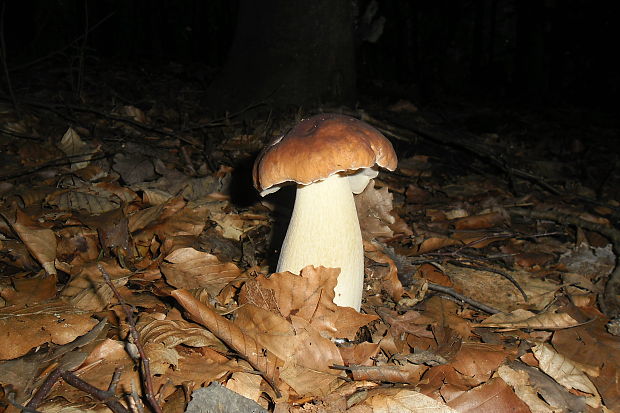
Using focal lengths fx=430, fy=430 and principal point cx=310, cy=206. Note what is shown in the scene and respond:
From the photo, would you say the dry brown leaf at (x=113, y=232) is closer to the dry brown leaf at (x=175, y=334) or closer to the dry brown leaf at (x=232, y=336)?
the dry brown leaf at (x=175, y=334)

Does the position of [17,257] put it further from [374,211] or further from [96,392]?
[374,211]

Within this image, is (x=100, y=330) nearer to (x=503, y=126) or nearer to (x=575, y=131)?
(x=503, y=126)

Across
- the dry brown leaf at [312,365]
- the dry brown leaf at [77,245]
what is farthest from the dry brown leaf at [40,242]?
the dry brown leaf at [312,365]

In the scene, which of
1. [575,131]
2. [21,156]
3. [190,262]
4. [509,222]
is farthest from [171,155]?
[575,131]

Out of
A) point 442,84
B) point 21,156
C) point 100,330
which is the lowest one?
point 442,84

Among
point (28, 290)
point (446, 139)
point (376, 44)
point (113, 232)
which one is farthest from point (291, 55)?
point (376, 44)

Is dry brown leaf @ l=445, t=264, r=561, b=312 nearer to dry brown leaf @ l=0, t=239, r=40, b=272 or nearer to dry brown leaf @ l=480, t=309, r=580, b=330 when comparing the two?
dry brown leaf @ l=480, t=309, r=580, b=330
